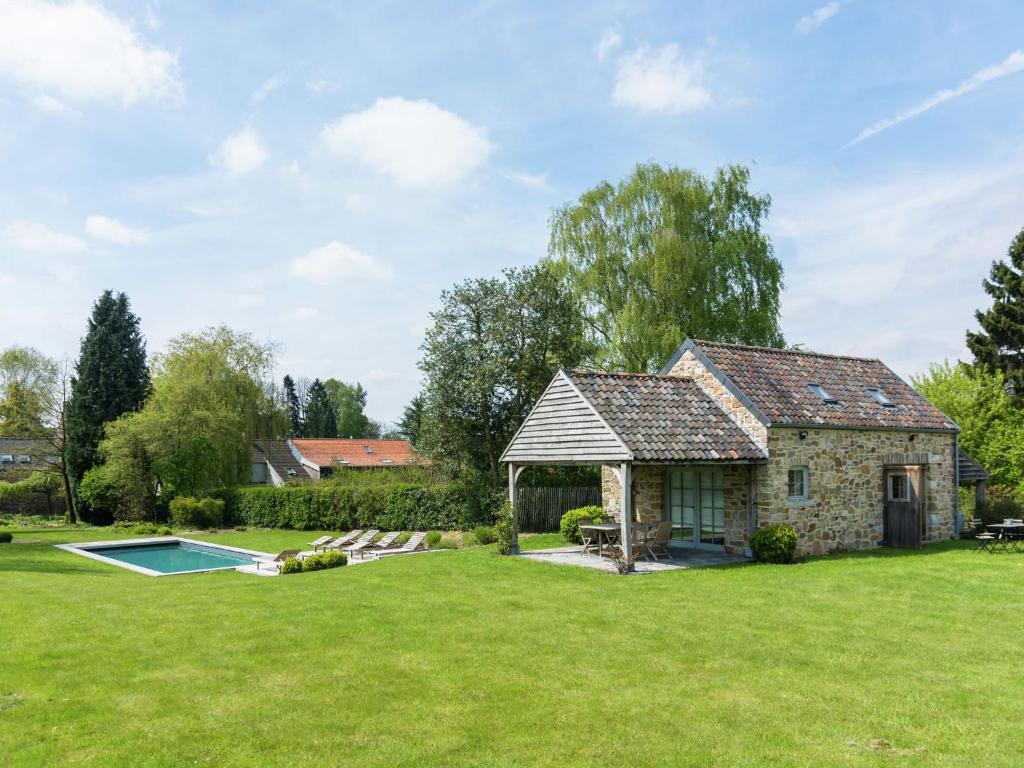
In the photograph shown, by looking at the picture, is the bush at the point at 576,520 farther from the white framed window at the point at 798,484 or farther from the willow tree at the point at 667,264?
the willow tree at the point at 667,264

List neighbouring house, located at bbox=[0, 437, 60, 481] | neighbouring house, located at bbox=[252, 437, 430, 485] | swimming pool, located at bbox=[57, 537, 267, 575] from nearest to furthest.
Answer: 1. swimming pool, located at bbox=[57, 537, 267, 575]
2. neighbouring house, located at bbox=[0, 437, 60, 481]
3. neighbouring house, located at bbox=[252, 437, 430, 485]

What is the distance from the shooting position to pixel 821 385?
2067 centimetres

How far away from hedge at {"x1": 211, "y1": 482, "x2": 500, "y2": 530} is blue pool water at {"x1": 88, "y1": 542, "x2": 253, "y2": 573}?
15.4 ft

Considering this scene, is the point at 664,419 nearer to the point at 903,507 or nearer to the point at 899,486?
the point at 903,507

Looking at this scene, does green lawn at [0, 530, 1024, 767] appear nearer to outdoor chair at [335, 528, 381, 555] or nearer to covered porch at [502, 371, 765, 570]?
covered porch at [502, 371, 765, 570]

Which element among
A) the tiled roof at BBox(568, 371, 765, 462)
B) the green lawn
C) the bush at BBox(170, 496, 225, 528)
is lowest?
the bush at BBox(170, 496, 225, 528)

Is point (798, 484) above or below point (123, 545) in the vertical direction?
above

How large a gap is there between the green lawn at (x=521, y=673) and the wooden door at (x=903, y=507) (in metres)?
4.78

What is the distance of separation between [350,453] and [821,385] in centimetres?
3813

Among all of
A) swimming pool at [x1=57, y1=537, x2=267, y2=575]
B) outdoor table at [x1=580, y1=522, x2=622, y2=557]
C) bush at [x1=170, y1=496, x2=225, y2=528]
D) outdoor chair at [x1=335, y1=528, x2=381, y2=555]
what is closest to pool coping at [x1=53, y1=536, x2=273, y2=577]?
swimming pool at [x1=57, y1=537, x2=267, y2=575]

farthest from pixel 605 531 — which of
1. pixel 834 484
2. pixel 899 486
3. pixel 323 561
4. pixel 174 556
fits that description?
pixel 174 556

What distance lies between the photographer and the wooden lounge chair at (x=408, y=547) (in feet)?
69.5

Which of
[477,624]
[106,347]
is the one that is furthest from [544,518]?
[106,347]

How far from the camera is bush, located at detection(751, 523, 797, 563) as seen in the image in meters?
16.7
